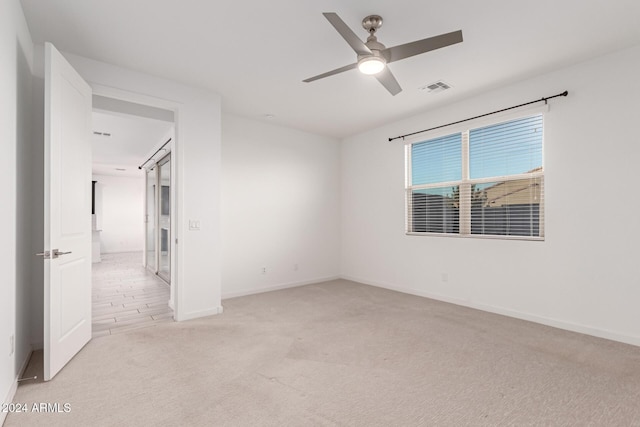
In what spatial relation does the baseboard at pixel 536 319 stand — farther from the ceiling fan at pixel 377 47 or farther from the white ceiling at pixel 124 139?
the white ceiling at pixel 124 139

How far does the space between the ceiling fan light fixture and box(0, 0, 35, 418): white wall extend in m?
2.25

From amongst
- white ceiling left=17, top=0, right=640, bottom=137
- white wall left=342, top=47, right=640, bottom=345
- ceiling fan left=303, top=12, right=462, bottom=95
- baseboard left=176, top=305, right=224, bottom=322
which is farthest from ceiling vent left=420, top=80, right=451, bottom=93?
baseboard left=176, top=305, right=224, bottom=322

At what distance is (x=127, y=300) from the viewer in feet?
15.1

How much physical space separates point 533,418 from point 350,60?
3120 millimetres

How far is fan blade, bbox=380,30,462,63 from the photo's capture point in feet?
6.92

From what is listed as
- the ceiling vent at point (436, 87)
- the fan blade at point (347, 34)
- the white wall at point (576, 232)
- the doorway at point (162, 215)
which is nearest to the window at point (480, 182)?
the white wall at point (576, 232)

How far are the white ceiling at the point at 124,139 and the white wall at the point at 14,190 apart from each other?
1.04 m

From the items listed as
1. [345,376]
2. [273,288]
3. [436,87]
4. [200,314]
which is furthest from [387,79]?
[273,288]

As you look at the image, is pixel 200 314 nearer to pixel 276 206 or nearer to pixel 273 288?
pixel 273 288

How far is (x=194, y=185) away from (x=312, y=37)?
210cm

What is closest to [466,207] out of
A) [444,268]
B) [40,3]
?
[444,268]

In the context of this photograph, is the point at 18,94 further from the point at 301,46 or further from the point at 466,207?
the point at 466,207

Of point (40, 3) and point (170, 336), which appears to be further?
point (170, 336)

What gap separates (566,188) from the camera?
3.41 m
